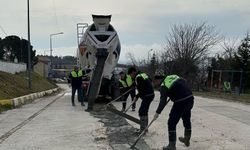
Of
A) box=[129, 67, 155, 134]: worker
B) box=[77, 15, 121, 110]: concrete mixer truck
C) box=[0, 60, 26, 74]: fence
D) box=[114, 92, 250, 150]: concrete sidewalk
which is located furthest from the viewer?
box=[0, 60, 26, 74]: fence

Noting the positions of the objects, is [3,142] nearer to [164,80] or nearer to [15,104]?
[164,80]

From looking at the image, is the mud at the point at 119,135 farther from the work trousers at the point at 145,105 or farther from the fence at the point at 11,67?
the fence at the point at 11,67

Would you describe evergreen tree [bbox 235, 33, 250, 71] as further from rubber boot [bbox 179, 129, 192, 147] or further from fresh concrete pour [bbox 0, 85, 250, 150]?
rubber boot [bbox 179, 129, 192, 147]

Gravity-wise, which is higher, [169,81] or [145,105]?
[169,81]

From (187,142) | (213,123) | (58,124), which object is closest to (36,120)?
(58,124)

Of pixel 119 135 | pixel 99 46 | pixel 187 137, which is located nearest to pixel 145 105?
pixel 119 135

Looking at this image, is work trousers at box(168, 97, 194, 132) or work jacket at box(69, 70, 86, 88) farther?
work jacket at box(69, 70, 86, 88)

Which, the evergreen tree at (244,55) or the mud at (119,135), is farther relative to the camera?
the evergreen tree at (244,55)

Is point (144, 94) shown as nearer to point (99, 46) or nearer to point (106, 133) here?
point (106, 133)

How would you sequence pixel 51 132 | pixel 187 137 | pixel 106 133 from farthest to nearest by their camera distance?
1. pixel 51 132
2. pixel 106 133
3. pixel 187 137

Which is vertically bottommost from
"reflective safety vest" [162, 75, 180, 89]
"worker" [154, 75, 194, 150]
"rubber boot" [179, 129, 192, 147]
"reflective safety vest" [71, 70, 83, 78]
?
"rubber boot" [179, 129, 192, 147]

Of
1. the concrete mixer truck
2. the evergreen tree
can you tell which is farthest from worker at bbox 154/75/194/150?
the evergreen tree

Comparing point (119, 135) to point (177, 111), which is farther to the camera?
point (119, 135)

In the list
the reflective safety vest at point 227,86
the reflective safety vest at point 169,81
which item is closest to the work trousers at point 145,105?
the reflective safety vest at point 169,81
